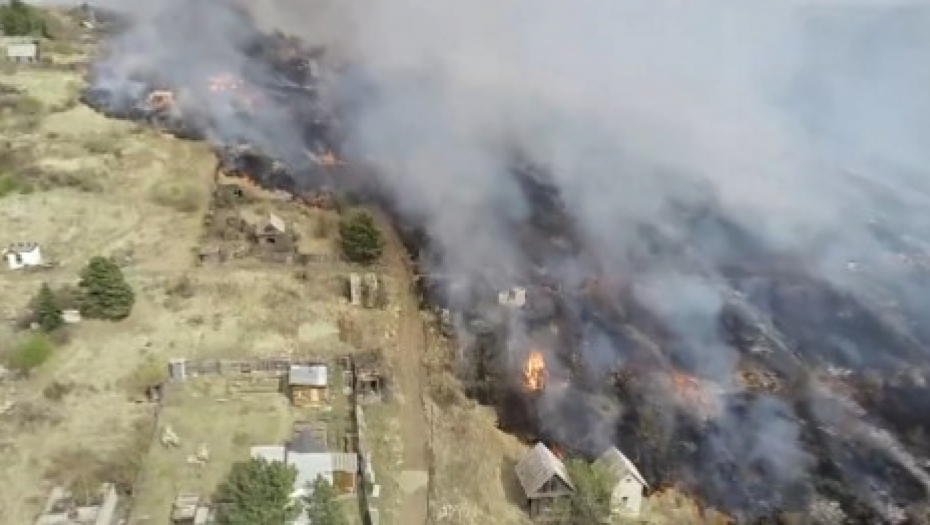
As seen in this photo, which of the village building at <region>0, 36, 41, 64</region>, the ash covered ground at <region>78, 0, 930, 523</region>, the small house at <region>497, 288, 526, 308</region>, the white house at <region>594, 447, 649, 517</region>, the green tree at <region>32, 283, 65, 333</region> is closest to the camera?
the white house at <region>594, 447, 649, 517</region>

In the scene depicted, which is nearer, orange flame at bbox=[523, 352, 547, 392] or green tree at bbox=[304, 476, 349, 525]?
green tree at bbox=[304, 476, 349, 525]

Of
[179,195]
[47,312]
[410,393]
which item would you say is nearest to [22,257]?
[47,312]

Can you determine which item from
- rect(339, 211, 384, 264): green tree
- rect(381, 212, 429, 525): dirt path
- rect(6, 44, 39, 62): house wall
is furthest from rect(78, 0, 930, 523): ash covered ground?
rect(6, 44, 39, 62): house wall

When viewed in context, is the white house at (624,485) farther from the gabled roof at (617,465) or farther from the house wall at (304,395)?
the house wall at (304,395)

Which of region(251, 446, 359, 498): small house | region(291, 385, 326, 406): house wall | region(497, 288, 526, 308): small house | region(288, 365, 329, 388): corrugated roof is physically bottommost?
region(251, 446, 359, 498): small house

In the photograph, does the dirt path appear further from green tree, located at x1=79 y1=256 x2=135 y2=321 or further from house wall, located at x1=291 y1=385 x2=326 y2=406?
green tree, located at x1=79 y1=256 x2=135 y2=321

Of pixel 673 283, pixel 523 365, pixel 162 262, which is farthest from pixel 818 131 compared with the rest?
pixel 162 262
